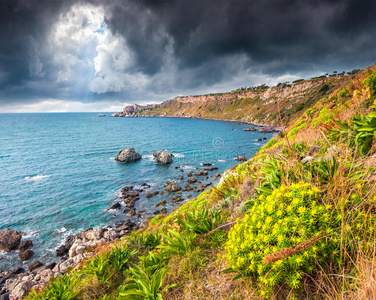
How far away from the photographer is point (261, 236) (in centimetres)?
244

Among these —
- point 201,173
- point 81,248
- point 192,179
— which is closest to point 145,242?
point 81,248

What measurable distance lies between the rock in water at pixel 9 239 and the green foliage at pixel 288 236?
90.6 ft

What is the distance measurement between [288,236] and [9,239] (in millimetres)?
29033

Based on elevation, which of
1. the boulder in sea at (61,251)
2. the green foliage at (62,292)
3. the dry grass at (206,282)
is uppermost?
the dry grass at (206,282)

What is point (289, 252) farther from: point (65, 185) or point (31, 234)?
point (65, 185)

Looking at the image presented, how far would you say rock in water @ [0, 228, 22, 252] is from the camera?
63.8ft

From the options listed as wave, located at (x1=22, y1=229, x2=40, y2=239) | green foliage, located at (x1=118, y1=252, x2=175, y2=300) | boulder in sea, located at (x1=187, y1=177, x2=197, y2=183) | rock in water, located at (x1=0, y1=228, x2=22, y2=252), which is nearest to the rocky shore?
rock in water, located at (x1=0, y1=228, x2=22, y2=252)

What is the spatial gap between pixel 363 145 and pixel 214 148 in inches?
2378

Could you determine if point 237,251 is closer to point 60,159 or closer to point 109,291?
point 109,291

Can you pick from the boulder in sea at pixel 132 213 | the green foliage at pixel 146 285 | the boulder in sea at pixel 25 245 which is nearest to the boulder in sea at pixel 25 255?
the boulder in sea at pixel 25 245

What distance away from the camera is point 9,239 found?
19.9 metres

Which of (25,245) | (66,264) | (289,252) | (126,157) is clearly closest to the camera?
(289,252)

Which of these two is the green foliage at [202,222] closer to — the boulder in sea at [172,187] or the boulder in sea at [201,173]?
the boulder in sea at [172,187]

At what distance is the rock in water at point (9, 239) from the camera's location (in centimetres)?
1944
